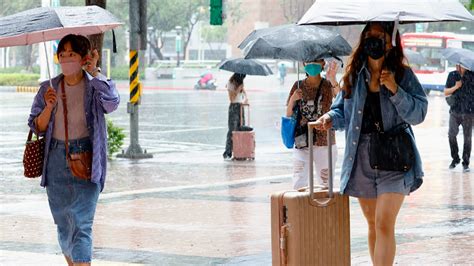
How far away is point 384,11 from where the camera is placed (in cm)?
719

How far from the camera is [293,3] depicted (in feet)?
277

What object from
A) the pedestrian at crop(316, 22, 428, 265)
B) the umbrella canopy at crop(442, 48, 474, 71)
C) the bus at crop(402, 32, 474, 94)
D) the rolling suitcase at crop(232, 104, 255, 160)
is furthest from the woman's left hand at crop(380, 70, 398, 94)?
the bus at crop(402, 32, 474, 94)

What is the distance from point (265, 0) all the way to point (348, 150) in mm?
85089

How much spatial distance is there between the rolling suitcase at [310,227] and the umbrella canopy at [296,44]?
13.3ft

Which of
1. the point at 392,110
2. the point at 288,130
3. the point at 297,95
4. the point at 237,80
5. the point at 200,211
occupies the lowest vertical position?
the point at 200,211

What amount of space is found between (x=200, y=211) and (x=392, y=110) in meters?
6.40

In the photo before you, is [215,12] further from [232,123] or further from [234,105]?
[232,123]

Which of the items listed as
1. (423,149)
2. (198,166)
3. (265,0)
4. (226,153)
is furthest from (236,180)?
(265,0)

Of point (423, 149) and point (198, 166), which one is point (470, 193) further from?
point (423, 149)

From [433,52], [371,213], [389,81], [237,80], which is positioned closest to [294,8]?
[433,52]

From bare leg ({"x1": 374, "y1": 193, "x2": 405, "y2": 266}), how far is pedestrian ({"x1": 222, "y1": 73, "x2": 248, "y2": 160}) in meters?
14.1

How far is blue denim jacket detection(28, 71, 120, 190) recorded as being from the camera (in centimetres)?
770

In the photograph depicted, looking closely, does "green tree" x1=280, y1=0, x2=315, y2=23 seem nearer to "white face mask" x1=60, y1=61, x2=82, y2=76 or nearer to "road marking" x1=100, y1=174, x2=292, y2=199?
"road marking" x1=100, y1=174, x2=292, y2=199

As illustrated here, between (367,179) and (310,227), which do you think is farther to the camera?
(367,179)
